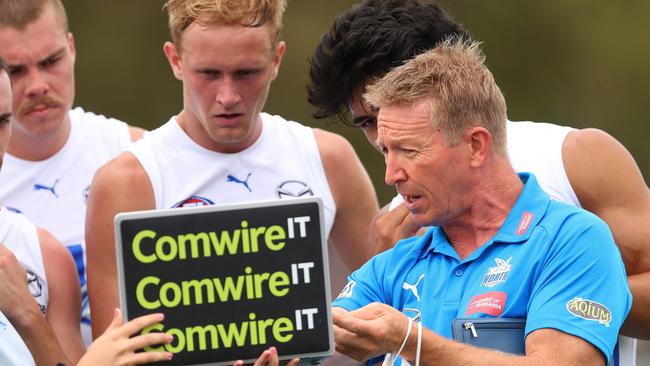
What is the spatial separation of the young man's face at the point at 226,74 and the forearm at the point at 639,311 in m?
1.78

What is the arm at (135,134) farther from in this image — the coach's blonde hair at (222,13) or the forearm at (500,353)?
the forearm at (500,353)

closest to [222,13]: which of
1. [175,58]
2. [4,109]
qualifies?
[175,58]

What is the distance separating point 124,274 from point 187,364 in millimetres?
298

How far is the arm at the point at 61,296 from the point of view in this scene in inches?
202

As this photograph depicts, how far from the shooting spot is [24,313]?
182 inches

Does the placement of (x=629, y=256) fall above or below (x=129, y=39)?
below

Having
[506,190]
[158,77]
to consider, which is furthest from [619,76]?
[506,190]

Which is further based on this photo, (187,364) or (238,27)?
(238,27)

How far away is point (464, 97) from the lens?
4008 mm

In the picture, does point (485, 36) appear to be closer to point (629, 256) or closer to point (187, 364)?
point (629, 256)

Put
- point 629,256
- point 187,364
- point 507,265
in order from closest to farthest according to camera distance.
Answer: point 187,364, point 507,265, point 629,256

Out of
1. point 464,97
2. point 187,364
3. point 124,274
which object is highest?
point 464,97

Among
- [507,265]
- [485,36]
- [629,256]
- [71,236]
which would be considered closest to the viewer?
[507,265]

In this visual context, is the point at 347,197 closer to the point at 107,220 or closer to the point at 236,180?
the point at 236,180
